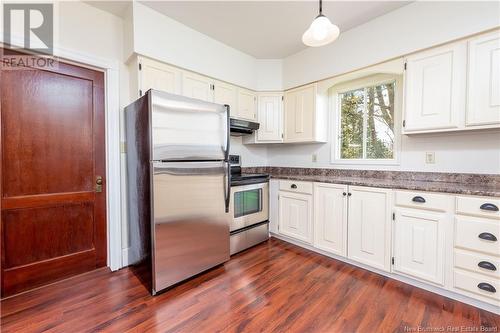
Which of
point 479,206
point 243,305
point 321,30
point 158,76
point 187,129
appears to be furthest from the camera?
point 158,76

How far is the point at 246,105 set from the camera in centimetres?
322

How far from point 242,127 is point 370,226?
Result: 1.86m

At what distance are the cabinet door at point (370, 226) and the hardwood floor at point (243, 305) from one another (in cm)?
17

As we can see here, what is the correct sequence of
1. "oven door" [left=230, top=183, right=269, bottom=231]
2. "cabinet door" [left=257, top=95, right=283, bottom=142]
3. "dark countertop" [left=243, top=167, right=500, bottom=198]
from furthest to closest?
"cabinet door" [left=257, top=95, right=283, bottom=142] → "oven door" [left=230, top=183, right=269, bottom=231] → "dark countertop" [left=243, top=167, right=500, bottom=198]

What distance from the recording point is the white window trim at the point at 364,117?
251 cm

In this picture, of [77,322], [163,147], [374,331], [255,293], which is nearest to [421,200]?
[374,331]

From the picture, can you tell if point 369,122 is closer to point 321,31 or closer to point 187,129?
point 321,31

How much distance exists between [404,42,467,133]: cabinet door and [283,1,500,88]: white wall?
12cm

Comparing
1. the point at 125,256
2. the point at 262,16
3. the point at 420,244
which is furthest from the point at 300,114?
the point at 125,256

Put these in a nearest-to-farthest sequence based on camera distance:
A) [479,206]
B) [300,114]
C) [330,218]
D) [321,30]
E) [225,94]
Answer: [321,30]
[479,206]
[330,218]
[225,94]
[300,114]

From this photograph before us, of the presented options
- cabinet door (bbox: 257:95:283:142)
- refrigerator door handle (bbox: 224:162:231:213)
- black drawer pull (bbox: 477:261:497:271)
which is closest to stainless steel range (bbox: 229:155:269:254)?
refrigerator door handle (bbox: 224:162:231:213)

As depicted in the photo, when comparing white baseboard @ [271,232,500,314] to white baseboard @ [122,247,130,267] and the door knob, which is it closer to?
white baseboard @ [122,247,130,267]

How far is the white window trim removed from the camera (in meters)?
2.51

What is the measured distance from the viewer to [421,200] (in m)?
1.89
